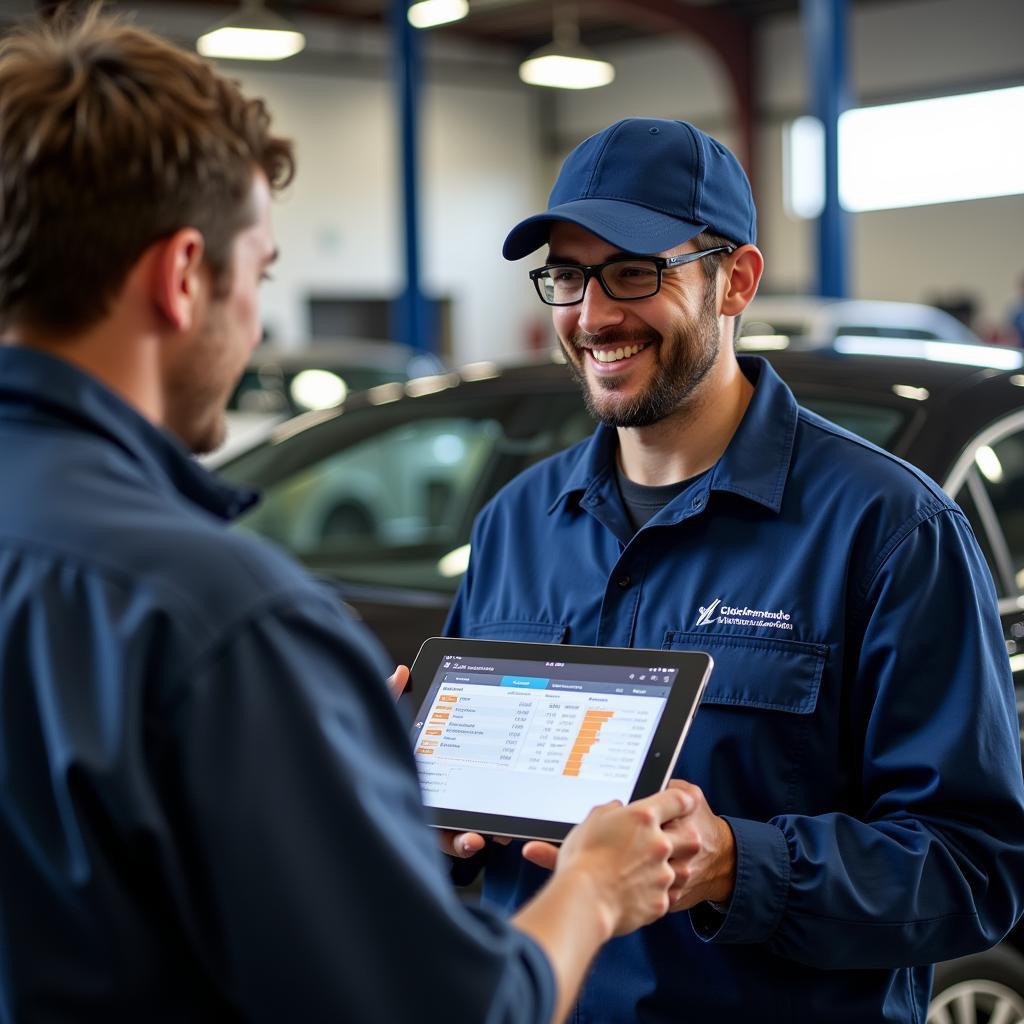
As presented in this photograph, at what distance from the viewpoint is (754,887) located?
1633 mm

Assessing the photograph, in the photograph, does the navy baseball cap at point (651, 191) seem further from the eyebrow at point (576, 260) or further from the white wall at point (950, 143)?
the white wall at point (950, 143)

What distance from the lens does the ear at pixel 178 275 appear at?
111 centimetres

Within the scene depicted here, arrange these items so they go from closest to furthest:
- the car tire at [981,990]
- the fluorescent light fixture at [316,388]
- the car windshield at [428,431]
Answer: the car tire at [981,990], the car windshield at [428,431], the fluorescent light fixture at [316,388]

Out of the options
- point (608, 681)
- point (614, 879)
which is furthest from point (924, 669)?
point (614, 879)

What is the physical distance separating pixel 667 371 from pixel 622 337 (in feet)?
0.28

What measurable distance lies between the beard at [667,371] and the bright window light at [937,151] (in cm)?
1608

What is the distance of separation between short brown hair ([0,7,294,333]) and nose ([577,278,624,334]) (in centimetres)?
90

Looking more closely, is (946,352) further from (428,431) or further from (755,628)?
(755,628)

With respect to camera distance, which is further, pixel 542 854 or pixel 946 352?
pixel 946 352

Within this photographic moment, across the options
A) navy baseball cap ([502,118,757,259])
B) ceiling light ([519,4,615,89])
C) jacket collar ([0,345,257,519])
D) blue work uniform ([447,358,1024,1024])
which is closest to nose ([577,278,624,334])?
navy baseball cap ([502,118,757,259])

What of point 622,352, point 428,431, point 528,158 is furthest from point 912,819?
point 528,158

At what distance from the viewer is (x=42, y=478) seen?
1.05 meters

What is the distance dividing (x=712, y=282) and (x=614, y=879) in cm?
99

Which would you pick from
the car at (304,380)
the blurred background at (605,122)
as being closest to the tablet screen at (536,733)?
the car at (304,380)
